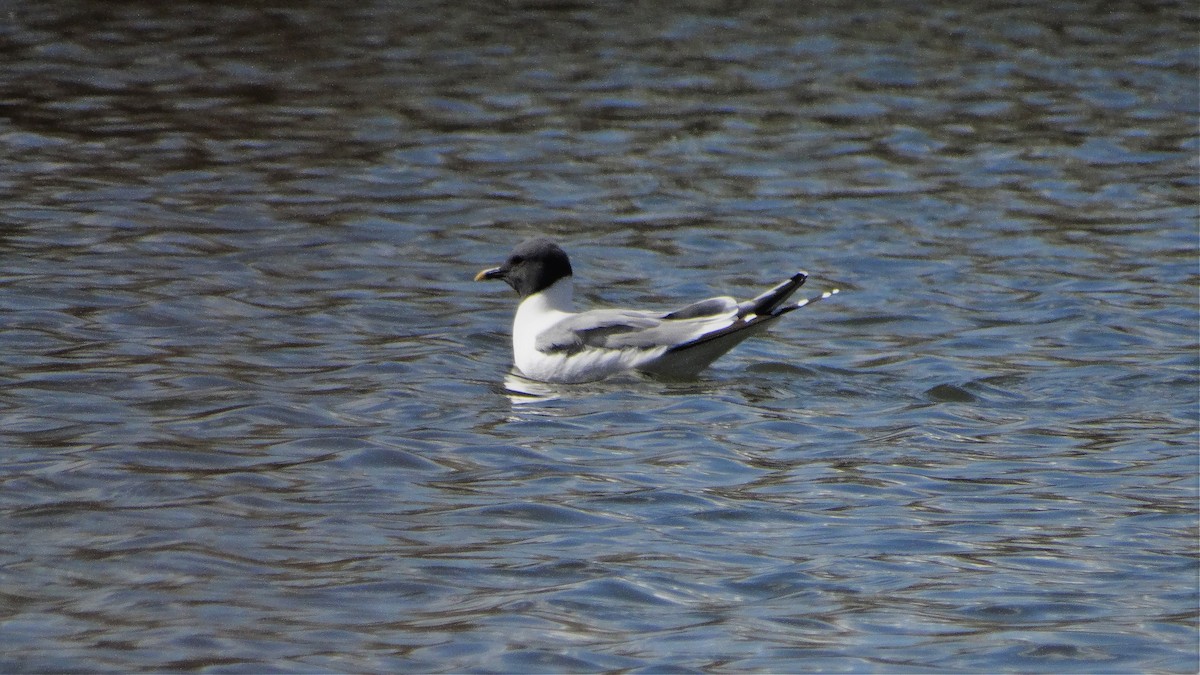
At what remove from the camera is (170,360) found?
9602 millimetres

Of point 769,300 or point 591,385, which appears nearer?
point 769,300

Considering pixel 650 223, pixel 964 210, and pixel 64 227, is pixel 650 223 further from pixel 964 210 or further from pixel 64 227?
pixel 64 227

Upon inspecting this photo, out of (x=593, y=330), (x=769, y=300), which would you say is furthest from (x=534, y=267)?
(x=769, y=300)

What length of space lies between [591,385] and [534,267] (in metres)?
0.96

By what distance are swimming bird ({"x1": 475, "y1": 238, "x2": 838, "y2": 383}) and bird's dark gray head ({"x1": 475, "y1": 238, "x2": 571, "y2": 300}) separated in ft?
0.15

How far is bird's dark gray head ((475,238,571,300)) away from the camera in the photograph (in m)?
10.4

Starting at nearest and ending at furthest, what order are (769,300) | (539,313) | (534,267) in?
(769,300), (539,313), (534,267)

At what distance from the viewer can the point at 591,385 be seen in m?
9.86

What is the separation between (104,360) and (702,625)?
4.68 metres

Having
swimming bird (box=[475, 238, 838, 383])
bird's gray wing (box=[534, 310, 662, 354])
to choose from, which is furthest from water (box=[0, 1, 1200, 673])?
bird's gray wing (box=[534, 310, 662, 354])

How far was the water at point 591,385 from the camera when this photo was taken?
6238mm

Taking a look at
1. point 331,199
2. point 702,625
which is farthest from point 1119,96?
point 702,625

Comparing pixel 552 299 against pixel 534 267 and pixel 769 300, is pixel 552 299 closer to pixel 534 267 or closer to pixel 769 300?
pixel 534 267

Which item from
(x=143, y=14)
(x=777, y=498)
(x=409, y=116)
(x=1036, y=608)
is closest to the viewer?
(x=1036, y=608)
